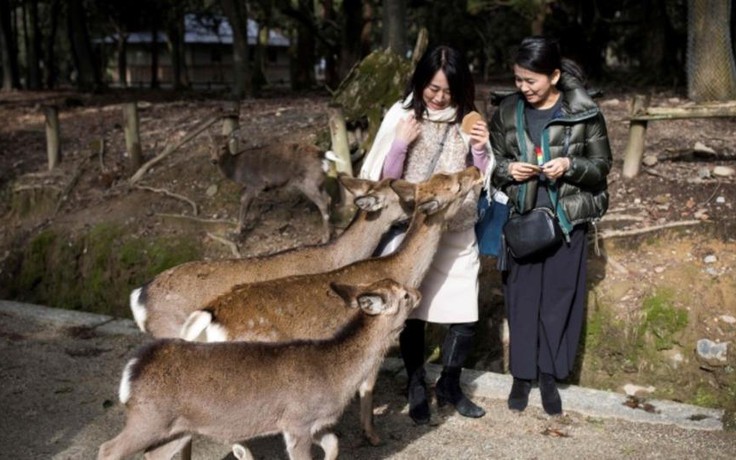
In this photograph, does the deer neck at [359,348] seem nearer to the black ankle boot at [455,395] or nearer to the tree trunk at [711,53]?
the black ankle boot at [455,395]

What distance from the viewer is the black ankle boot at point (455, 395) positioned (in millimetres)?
5027

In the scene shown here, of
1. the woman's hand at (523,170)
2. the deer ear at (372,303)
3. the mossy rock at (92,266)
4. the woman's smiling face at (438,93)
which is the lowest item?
the mossy rock at (92,266)

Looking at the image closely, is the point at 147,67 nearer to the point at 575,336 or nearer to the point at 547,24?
the point at 547,24

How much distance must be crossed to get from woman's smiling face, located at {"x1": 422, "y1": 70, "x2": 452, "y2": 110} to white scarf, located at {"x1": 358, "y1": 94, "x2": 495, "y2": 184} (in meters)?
0.04

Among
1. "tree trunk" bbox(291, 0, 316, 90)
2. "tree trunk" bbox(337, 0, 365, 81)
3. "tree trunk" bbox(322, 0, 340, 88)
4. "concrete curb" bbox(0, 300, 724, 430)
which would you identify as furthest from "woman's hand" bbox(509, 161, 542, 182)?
"tree trunk" bbox(291, 0, 316, 90)

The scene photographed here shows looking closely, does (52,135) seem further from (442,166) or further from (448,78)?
(448,78)

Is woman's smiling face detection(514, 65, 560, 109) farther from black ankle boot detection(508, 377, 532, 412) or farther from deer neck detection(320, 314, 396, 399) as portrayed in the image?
black ankle boot detection(508, 377, 532, 412)

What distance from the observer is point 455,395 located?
16.7ft

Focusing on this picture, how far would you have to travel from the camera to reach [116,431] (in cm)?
492

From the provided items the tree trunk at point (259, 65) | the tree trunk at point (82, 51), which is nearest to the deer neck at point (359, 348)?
the tree trunk at point (259, 65)

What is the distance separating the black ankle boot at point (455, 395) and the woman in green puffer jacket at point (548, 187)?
0.83ft

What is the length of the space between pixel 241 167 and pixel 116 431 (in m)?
3.82

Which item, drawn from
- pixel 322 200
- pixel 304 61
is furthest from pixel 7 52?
pixel 322 200

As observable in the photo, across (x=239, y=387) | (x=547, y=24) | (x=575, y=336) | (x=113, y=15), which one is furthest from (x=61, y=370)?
(x=113, y=15)
